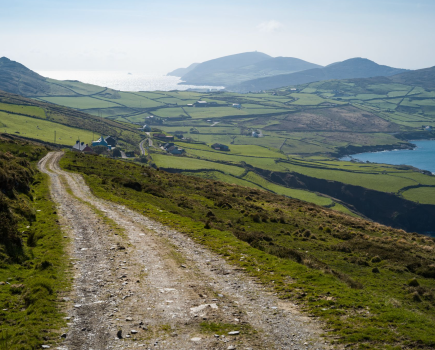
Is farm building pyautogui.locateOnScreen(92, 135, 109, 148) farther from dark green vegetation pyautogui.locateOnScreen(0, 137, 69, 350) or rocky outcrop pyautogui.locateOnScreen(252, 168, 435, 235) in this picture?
dark green vegetation pyautogui.locateOnScreen(0, 137, 69, 350)

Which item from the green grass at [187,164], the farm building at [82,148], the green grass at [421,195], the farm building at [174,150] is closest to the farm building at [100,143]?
the farm building at [82,148]

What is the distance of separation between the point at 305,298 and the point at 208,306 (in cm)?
414

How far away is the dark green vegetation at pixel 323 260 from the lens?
12016mm

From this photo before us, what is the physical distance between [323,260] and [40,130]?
15216 centimetres

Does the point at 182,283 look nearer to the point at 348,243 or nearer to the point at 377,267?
the point at 377,267

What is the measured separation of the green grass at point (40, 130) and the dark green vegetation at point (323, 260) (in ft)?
329

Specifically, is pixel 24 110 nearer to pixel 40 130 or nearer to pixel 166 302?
pixel 40 130

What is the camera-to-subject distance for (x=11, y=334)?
10.4 m

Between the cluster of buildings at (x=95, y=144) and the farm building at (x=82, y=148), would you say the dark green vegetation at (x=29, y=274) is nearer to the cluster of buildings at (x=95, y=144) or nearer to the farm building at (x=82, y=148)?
the farm building at (x=82, y=148)

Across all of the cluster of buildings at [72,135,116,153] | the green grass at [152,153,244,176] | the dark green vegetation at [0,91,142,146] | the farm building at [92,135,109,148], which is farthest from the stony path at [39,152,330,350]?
the dark green vegetation at [0,91,142,146]

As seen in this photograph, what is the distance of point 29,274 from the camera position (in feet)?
51.0

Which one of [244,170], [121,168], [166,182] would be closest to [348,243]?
[166,182]

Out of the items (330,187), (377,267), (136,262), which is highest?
(136,262)

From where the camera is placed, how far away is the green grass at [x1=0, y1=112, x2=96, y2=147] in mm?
138500
